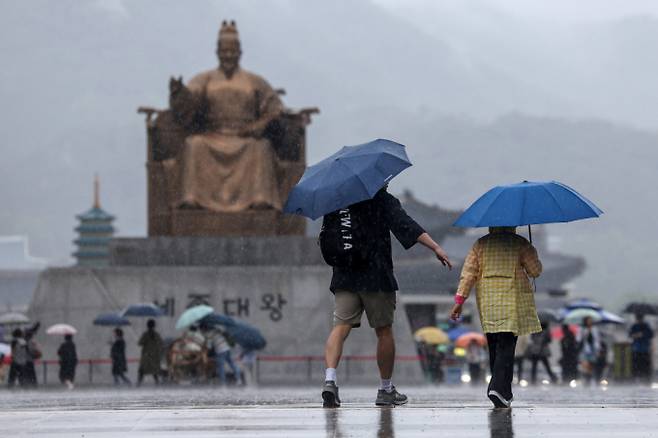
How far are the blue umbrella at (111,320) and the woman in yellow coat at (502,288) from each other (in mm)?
16235

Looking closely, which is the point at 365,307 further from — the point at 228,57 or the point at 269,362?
the point at 228,57

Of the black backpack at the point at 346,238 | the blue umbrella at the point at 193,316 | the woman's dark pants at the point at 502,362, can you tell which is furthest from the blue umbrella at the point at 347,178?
the blue umbrella at the point at 193,316

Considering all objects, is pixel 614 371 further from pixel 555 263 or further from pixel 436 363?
pixel 555 263

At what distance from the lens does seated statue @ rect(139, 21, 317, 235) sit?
2791 centimetres

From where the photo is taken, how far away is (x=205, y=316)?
2331 cm

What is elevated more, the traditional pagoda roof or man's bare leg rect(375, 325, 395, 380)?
the traditional pagoda roof

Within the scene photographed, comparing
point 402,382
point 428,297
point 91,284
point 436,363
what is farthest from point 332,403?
point 428,297

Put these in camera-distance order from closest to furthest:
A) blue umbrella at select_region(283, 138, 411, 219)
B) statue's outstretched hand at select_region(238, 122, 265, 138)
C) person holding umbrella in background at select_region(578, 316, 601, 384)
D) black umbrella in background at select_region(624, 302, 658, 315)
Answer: blue umbrella at select_region(283, 138, 411, 219), person holding umbrella in background at select_region(578, 316, 601, 384), black umbrella in background at select_region(624, 302, 658, 315), statue's outstretched hand at select_region(238, 122, 265, 138)

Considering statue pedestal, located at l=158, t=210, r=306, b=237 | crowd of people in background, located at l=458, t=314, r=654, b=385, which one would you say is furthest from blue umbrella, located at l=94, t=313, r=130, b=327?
crowd of people in background, located at l=458, t=314, r=654, b=385

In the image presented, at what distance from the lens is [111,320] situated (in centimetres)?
2647

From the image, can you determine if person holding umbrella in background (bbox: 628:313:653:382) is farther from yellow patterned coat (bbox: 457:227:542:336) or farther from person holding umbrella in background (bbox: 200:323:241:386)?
yellow patterned coat (bbox: 457:227:542:336)

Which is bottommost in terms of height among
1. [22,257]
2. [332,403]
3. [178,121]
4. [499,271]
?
[332,403]

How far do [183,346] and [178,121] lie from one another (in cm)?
562

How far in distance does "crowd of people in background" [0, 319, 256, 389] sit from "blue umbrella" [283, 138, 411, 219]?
11487mm
